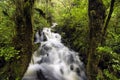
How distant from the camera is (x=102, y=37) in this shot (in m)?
6.44

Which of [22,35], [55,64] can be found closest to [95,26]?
[22,35]

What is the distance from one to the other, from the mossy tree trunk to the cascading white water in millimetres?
1009

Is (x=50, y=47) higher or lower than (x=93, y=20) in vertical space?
lower

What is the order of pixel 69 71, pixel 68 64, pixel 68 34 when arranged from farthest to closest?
1. pixel 68 34
2. pixel 68 64
3. pixel 69 71

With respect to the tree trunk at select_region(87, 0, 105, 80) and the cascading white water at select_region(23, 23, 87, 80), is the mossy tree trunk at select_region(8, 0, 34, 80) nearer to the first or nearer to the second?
the cascading white water at select_region(23, 23, 87, 80)

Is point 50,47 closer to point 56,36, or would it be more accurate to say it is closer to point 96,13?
point 56,36

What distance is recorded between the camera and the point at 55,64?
9000 mm

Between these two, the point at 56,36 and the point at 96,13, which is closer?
the point at 96,13

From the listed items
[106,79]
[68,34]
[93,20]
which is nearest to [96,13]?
[93,20]

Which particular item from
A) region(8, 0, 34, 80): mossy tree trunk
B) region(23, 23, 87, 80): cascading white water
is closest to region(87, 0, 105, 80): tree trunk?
region(23, 23, 87, 80): cascading white water

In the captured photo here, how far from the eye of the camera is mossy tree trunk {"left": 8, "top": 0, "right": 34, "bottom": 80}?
20.4 ft

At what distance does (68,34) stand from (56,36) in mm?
1214

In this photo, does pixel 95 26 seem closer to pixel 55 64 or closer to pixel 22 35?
pixel 22 35

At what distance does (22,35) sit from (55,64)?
321 centimetres
